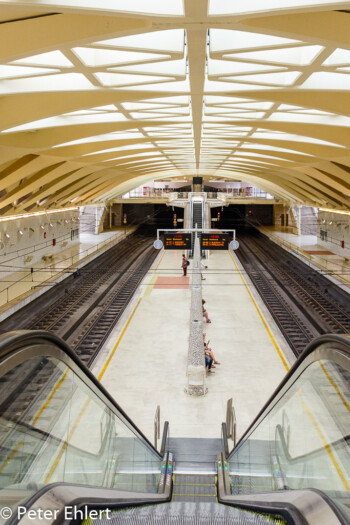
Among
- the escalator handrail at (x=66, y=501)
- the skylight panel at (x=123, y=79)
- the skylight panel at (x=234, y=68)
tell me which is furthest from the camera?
the skylight panel at (x=123, y=79)

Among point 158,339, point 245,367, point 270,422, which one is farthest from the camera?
point 158,339

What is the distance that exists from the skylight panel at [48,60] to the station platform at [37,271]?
38.2ft

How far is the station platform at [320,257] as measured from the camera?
80.8ft

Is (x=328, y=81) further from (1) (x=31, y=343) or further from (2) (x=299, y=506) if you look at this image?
(1) (x=31, y=343)

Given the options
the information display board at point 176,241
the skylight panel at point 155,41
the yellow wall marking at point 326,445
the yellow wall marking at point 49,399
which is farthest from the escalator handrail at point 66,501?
the information display board at point 176,241

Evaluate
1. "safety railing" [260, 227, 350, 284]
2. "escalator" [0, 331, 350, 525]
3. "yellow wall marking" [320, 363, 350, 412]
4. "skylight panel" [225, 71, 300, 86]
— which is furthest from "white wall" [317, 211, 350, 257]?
"yellow wall marking" [320, 363, 350, 412]

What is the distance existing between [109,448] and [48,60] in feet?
20.2

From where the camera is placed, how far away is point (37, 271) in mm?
24859

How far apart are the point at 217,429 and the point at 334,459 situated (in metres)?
7.02

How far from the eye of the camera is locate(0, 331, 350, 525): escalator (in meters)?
2.93

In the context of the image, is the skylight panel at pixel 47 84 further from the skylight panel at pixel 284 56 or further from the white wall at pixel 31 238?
the white wall at pixel 31 238

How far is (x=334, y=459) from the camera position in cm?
341

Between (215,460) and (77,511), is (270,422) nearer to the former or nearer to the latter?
(215,460)

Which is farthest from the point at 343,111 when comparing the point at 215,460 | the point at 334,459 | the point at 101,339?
the point at 101,339
